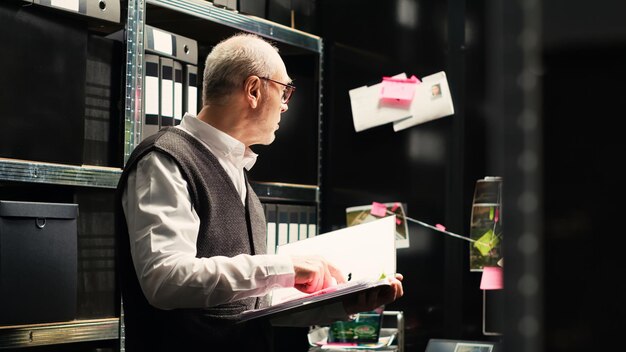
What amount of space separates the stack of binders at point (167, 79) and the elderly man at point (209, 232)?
621 millimetres

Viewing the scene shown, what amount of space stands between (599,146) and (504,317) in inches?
4.8

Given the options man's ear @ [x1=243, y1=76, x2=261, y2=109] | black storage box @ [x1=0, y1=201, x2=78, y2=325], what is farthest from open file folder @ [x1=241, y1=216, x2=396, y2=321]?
black storage box @ [x1=0, y1=201, x2=78, y2=325]

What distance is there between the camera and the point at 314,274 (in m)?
1.67

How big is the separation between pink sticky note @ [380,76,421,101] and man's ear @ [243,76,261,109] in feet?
3.61

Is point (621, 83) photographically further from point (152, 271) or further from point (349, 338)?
point (349, 338)

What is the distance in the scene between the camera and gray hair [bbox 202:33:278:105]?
186cm

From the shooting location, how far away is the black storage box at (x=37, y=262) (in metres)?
2.05

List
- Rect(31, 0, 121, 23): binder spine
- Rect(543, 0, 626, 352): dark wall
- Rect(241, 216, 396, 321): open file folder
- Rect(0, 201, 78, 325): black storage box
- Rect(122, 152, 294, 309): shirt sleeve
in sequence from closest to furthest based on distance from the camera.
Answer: Rect(543, 0, 626, 352): dark wall, Rect(122, 152, 294, 309): shirt sleeve, Rect(241, 216, 396, 321): open file folder, Rect(0, 201, 78, 325): black storage box, Rect(31, 0, 121, 23): binder spine

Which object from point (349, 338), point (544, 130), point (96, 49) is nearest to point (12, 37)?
point (96, 49)

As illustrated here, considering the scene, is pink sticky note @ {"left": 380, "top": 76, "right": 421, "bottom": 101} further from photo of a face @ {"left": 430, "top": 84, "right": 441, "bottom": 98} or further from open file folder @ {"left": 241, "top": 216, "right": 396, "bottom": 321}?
open file folder @ {"left": 241, "top": 216, "right": 396, "bottom": 321}

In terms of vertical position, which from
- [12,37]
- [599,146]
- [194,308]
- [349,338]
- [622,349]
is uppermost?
[12,37]

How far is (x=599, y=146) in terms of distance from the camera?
526mm

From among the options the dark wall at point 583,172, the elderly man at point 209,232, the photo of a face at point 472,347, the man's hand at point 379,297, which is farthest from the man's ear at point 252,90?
the dark wall at point 583,172

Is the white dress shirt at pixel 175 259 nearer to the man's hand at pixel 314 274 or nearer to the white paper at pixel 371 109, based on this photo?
the man's hand at pixel 314 274
